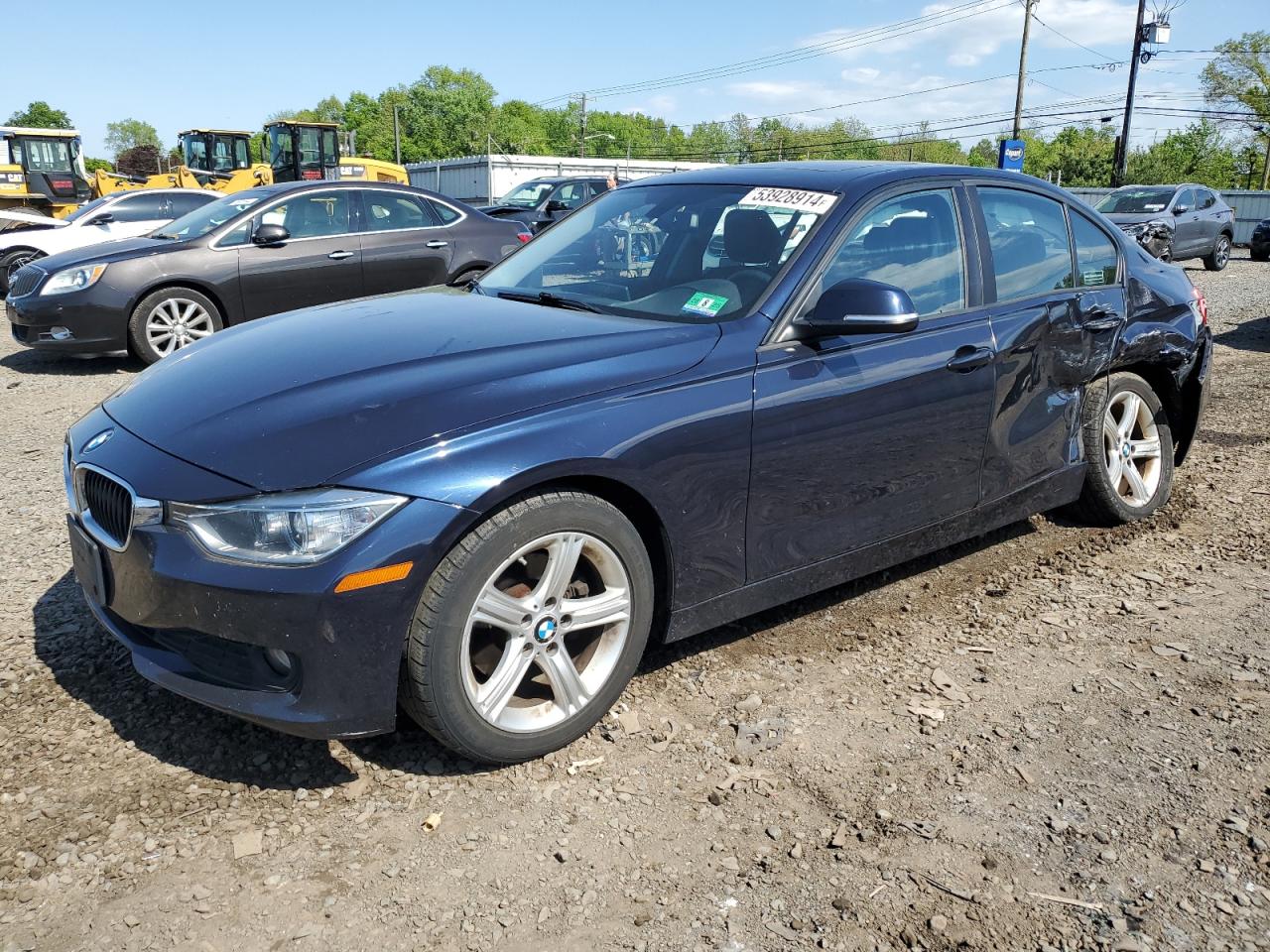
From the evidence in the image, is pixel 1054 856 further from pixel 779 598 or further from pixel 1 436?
pixel 1 436

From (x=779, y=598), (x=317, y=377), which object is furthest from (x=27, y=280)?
(x=779, y=598)

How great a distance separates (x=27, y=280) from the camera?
358 inches

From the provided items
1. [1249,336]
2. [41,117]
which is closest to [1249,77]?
[1249,336]

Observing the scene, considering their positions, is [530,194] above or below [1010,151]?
below

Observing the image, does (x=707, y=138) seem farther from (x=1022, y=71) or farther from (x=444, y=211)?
(x=444, y=211)

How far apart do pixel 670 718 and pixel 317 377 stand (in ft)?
4.89

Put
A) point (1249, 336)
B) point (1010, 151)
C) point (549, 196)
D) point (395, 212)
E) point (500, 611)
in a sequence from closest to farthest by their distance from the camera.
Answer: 1. point (500, 611)
2. point (395, 212)
3. point (1249, 336)
4. point (549, 196)
5. point (1010, 151)

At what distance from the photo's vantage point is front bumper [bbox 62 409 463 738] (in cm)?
253

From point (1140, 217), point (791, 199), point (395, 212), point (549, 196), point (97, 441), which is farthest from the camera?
point (1140, 217)

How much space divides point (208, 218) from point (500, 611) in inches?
319

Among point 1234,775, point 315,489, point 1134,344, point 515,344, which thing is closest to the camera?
point 315,489

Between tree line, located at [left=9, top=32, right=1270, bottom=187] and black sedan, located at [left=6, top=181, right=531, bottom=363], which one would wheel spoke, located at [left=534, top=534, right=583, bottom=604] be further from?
tree line, located at [left=9, top=32, right=1270, bottom=187]

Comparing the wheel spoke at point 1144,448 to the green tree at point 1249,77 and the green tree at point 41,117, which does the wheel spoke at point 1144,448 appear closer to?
the green tree at point 1249,77

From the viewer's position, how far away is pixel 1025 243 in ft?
14.1
